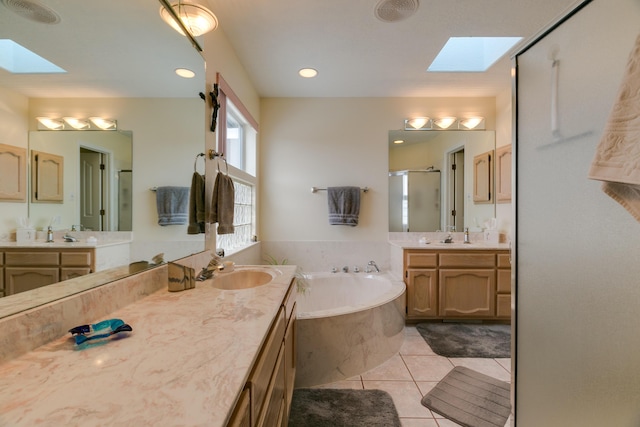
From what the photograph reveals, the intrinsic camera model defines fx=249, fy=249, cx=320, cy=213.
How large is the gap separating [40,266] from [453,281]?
282 centimetres

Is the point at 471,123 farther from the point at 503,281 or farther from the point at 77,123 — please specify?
the point at 77,123

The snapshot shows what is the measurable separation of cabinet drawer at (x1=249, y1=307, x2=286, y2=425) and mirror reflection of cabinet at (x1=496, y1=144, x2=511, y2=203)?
274cm

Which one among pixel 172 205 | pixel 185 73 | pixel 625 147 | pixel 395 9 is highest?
pixel 395 9

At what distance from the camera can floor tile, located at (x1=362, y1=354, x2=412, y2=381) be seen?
1.74 meters

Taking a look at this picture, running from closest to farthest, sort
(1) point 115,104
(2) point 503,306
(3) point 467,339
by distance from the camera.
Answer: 1. (1) point 115,104
2. (3) point 467,339
3. (2) point 503,306

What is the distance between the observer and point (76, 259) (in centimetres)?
82

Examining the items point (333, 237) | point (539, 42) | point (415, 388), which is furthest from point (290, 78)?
point (415, 388)

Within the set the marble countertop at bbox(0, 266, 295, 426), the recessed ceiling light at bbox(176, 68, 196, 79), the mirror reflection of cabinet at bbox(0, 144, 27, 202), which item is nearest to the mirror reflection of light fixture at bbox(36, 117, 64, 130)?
the mirror reflection of cabinet at bbox(0, 144, 27, 202)

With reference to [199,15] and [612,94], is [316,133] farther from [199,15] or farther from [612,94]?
[612,94]

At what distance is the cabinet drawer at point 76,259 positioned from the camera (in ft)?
2.58

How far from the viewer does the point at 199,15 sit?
1300mm

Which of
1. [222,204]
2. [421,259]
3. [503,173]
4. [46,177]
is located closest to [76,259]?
[46,177]

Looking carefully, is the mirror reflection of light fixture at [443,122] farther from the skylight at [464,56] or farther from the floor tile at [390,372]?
the floor tile at [390,372]

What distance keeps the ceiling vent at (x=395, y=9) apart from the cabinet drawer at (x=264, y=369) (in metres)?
1.97
